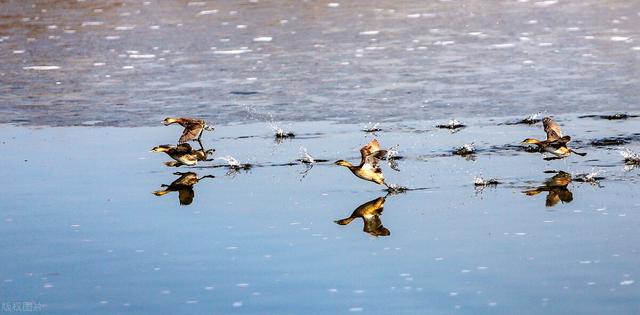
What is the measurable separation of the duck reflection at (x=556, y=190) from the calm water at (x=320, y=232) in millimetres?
33

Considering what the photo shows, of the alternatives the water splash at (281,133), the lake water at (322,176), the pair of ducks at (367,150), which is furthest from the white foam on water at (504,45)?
the pair of ducks at (367,150)

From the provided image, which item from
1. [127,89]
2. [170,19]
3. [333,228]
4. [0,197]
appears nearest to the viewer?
[333,228]

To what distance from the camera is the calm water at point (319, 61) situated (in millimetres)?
16531

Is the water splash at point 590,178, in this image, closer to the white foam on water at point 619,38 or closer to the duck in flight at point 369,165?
the duck in flight at point 369,165

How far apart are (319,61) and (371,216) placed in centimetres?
1027

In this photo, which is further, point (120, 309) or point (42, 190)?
point (42, 190)

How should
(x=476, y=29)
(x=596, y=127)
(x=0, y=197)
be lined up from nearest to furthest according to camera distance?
(x=0, y=197) < (x=596, y=127) < (x=476, y=29)

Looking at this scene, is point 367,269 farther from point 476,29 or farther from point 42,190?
point 476,29

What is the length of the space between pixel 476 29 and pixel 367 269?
16.0 meters

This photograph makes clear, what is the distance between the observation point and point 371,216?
420 inches

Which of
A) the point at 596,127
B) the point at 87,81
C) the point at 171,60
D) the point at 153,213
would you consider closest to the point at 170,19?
the point at 171,60

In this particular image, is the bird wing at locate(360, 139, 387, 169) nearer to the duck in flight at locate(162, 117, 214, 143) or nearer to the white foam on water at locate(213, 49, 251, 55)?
the duck in flight at locate(162, 117, 214, 143)

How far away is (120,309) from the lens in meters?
8.13

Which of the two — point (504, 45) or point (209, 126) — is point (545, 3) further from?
point (209, 126)
